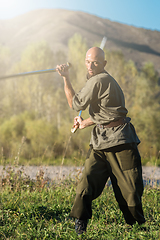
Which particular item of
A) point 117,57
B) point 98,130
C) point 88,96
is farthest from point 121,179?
point 117,57

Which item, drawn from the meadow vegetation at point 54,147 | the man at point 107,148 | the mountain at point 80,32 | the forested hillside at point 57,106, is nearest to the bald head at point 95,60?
the man at point 107,148

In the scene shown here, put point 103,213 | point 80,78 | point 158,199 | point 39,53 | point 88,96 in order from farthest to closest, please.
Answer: point 39,53
point 80,78
point 158,199
point 103,213
point 88,96

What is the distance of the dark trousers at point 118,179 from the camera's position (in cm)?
248

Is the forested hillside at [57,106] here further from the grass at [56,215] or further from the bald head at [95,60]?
the bald head at [95,60]

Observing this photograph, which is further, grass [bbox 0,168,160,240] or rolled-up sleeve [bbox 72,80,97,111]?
grass [bbox 0,168,160,240]

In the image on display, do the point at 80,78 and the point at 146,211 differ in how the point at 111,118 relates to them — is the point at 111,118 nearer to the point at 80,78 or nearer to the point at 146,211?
the point at 146,211

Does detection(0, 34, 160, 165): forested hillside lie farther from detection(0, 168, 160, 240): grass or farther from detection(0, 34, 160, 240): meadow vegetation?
detection(0, 168, 160, 240): grass

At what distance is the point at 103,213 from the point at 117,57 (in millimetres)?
13527

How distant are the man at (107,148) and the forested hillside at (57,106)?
7916mm

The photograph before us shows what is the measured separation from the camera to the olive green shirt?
8.10 ft

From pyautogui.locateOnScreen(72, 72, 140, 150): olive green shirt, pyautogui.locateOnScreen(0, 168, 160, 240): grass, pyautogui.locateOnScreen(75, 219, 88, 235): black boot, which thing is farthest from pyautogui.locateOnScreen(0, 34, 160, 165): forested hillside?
pyautogui.locateOnScreen(72, 72, 140, 150): olive green shirt

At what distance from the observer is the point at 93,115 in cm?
262

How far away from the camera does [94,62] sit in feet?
8.46

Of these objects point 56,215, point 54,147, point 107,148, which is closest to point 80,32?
point 54,147
